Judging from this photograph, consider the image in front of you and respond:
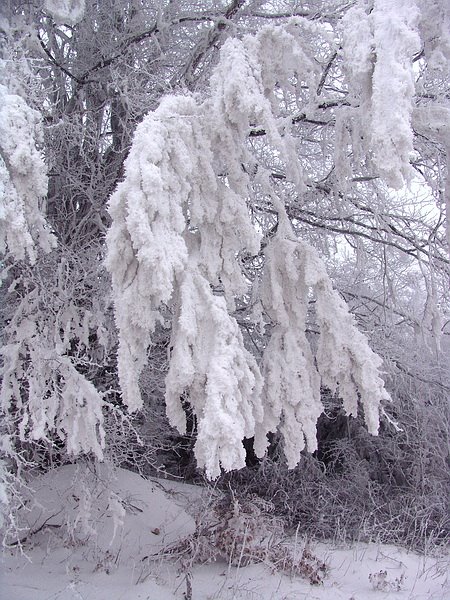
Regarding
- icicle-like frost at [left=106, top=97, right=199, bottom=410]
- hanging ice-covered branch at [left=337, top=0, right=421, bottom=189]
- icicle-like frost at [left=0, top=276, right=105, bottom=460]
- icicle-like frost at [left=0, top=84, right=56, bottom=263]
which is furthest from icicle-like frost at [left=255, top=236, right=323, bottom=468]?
icicle-like frost at [left=0, top=84, right=56, bottom=263]

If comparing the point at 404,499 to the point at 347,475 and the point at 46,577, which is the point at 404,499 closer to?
the point at 347,475

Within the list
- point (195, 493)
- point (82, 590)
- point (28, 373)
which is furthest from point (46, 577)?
point (195, 493)

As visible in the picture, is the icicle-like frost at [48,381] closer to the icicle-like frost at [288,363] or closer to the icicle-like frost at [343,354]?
the icicle-like frost at [288,363]

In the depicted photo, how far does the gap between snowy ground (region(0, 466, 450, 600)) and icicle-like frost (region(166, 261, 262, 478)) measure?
2214 millimetres

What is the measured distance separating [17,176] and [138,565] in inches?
145

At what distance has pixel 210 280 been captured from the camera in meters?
2.98

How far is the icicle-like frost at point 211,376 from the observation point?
2.29 m

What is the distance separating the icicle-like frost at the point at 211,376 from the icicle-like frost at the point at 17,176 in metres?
0.83

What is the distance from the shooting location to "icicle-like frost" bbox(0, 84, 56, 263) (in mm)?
2670

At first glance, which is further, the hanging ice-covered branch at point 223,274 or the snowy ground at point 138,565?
the snowy ground at point 138,565

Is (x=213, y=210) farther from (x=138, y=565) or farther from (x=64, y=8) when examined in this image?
(x=138, y=565)

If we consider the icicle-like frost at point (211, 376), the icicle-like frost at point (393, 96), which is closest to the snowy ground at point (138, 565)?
the icicle-like frost at point (211, 376)

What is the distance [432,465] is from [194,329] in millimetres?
5963

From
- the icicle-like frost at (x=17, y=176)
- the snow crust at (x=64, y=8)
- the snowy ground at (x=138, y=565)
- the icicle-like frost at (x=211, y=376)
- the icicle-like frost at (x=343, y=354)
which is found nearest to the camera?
the icicle-like frost at (x=211, y=376)
